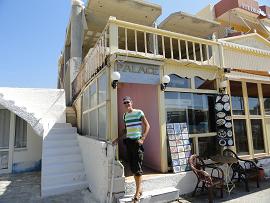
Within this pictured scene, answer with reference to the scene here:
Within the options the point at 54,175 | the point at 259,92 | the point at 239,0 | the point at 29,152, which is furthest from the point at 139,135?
the point at 239,0

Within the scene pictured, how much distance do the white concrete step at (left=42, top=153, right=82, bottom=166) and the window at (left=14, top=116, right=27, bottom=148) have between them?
10.8 feet

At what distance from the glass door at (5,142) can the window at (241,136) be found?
8.58 meters

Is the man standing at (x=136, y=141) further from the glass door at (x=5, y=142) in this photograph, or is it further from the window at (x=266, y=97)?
the glass door at (x=5, y=142)

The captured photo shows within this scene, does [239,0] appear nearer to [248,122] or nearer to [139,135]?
[248,122]

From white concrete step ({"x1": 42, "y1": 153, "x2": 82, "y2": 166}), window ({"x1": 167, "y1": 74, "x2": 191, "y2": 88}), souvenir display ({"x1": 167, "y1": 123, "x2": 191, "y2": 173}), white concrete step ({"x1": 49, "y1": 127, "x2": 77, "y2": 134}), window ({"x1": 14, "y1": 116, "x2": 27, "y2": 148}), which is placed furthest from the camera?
window ({"x1": 14, "y1": 116, "x2": 27, "y2": 148})

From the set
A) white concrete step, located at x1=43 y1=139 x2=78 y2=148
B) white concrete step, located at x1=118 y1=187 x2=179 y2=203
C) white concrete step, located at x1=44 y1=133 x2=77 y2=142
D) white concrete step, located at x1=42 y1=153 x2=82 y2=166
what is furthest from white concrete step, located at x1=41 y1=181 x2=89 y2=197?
white concrete step, located at x1=118 y1=187 x2=179 y2=203

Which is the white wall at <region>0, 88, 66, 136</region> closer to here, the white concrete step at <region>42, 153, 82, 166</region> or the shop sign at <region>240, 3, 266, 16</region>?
the white concrete step at <region>42, 153, 82, 166</region>

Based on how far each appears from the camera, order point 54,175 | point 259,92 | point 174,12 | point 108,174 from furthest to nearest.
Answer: point 174,12
point 259,92
point 54,175
point 108,174

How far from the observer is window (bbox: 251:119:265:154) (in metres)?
7.25

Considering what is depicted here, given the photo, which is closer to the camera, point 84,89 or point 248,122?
point 248,122

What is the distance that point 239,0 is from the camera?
13.8 m

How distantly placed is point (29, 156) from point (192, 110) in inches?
275

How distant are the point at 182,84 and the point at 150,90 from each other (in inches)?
36.8

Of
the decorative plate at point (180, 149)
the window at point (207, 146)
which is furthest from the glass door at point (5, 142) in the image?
the window at point (207, 146)
